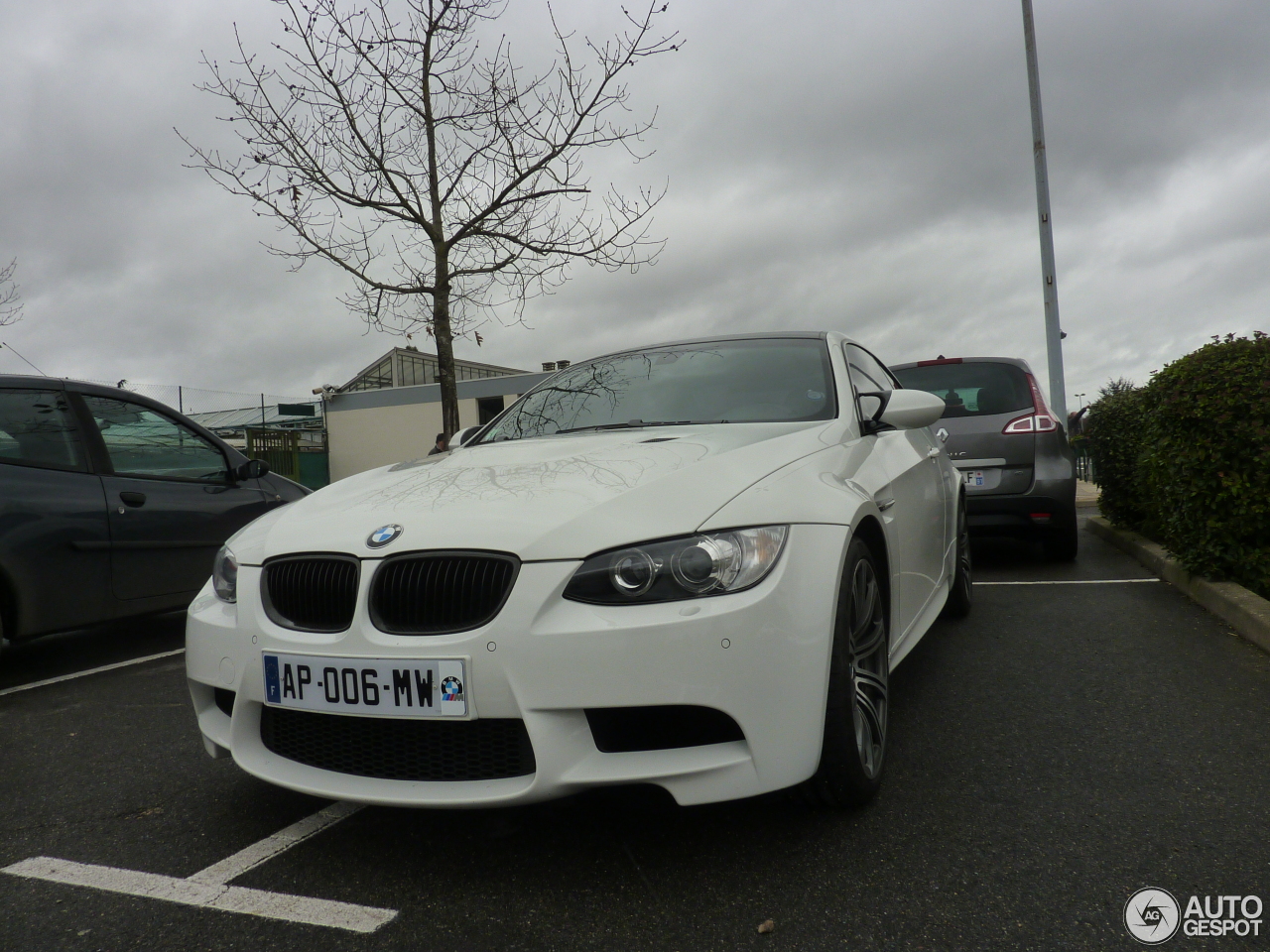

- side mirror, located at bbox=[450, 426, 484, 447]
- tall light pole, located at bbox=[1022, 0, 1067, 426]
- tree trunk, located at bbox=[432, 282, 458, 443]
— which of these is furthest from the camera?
tall light pole, located at bbox=[1022, 0, 1067, 426]

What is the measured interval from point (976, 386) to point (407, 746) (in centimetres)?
571

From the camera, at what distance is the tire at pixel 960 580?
4.86m

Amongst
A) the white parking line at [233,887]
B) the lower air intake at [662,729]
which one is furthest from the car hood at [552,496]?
the white parking line at [233,887]

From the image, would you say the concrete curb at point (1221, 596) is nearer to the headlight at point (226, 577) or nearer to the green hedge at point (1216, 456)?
the green hedge at point (1216, 456)

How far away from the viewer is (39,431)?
460 centimetres

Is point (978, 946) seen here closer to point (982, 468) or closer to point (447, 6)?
point (982, 468)

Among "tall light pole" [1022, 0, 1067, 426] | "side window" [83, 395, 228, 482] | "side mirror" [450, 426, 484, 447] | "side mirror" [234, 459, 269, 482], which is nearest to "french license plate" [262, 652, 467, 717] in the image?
"side mirror" [450, 426, 484, 447]

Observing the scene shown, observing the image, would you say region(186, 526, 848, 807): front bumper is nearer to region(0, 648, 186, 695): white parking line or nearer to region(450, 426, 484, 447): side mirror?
region(450, 426, 484, 447): side mirror

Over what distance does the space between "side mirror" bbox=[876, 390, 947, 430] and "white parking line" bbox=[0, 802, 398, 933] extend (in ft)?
7.18

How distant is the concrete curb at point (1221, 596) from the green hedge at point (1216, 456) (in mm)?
116

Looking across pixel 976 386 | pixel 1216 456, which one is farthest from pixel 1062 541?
pixel 1216 456

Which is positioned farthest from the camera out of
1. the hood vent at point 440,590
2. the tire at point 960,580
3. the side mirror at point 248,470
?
the side mirror at point 248,470

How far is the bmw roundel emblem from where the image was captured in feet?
7.37

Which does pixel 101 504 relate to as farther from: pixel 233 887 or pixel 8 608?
pixel 233 887
